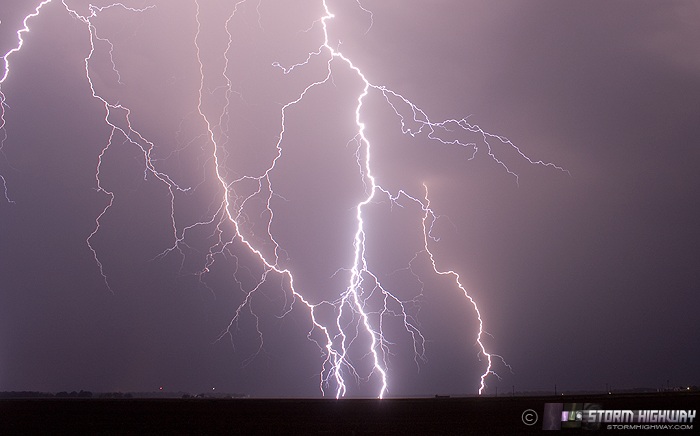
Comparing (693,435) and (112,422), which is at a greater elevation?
(693,435)

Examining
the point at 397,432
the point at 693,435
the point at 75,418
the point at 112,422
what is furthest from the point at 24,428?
the point at 693,435

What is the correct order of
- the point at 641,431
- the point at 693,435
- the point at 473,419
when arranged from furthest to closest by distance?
the point at 473,419
the point at 641,431
the point at 693,435

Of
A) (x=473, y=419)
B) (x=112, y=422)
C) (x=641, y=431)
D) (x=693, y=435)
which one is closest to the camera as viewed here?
(x=693, y=435)

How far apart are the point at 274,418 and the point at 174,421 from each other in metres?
2.67

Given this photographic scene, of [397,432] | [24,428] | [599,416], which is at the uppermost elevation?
[599,416]

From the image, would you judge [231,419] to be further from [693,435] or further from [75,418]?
[693,435]

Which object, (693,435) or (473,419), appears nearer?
(693,435)

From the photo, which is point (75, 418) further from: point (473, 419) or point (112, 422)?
point (473, 419)

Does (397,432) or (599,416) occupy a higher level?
(599,416)

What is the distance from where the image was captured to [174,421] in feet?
60.4

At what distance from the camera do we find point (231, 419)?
63.3ft

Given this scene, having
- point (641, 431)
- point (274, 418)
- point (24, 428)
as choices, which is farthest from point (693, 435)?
point (24, 428)

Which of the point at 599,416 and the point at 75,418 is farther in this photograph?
the point at 75,418

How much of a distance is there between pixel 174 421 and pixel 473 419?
7.89m
